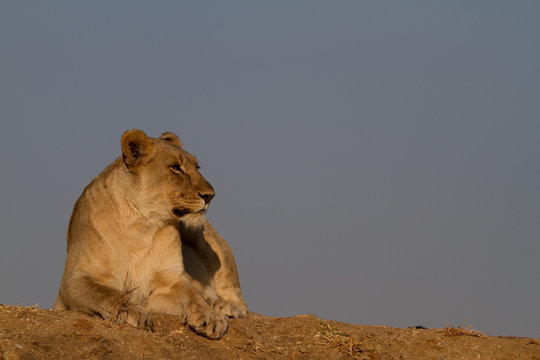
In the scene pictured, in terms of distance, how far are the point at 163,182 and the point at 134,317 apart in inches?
61.6

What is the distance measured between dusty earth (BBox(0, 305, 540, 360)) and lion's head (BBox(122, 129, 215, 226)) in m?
1.12

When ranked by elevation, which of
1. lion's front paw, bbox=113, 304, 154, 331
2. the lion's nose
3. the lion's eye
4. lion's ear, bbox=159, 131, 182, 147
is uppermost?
lion's ear, bbox=159, 131, 182, 147

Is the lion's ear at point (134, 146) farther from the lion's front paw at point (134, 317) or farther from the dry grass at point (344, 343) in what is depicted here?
the dry grass at point (344, 343)

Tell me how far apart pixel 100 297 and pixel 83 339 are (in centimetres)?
102

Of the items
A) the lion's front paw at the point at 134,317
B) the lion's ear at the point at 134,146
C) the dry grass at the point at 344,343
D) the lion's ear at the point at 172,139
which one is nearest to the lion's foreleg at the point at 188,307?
the lion's front paw at the point at 134,317

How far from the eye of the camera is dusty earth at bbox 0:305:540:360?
18.2ft

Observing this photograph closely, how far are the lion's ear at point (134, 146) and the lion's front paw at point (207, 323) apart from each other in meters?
1.76

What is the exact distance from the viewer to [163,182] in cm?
729

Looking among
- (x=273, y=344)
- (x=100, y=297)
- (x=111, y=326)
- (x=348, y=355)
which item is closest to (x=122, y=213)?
(x=100, y=297)

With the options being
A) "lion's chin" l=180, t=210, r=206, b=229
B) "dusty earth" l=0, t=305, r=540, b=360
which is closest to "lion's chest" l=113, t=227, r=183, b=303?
"lion's chin" l=180, t=210, r=206, b=229

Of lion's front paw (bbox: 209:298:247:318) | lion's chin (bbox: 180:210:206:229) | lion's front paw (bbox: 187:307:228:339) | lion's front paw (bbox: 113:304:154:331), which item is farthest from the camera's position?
lion's front paw (bbox: 209:298:247:318)

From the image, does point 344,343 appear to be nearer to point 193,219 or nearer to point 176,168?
point 193,219

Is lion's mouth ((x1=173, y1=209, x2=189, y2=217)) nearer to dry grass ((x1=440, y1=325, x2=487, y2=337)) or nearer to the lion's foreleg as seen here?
the lion's foreleg

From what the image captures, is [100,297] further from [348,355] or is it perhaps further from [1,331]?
[348,355]
